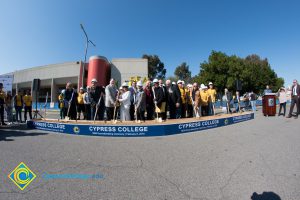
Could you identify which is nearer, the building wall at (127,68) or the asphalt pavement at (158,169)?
the asphalt pavement at (158,169)

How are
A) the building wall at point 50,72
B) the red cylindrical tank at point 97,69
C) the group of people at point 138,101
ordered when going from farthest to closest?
1. the building wall at point 50,72
2. the red cylindrical tank at point 97,69
3. the group of people at point 138,101

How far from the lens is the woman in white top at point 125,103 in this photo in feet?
21.2

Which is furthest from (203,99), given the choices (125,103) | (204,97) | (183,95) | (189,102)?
(125,103)

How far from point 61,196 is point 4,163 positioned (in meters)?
2.06

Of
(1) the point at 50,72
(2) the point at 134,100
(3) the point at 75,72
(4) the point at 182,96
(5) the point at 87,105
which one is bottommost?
(5) the point at 87,105

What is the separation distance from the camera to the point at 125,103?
21.4ft

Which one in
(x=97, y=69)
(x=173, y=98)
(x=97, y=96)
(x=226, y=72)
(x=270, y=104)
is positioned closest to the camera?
(x=97, y=96)

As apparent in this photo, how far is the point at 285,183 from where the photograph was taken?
2.31 m

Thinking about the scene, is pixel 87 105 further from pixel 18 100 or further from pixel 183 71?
pixel 183 71

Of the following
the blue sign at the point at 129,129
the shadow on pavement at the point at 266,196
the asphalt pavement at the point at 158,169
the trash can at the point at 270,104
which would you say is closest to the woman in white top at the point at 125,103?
the blue sign at the point at 129,129

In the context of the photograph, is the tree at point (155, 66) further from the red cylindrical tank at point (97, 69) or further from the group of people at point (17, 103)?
the group of people at point (17, 103)

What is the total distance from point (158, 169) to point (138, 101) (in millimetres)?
3765

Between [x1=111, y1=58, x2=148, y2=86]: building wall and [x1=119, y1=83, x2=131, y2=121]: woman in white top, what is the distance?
2560cm

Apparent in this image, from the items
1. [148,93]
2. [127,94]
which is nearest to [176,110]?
[148,93]
